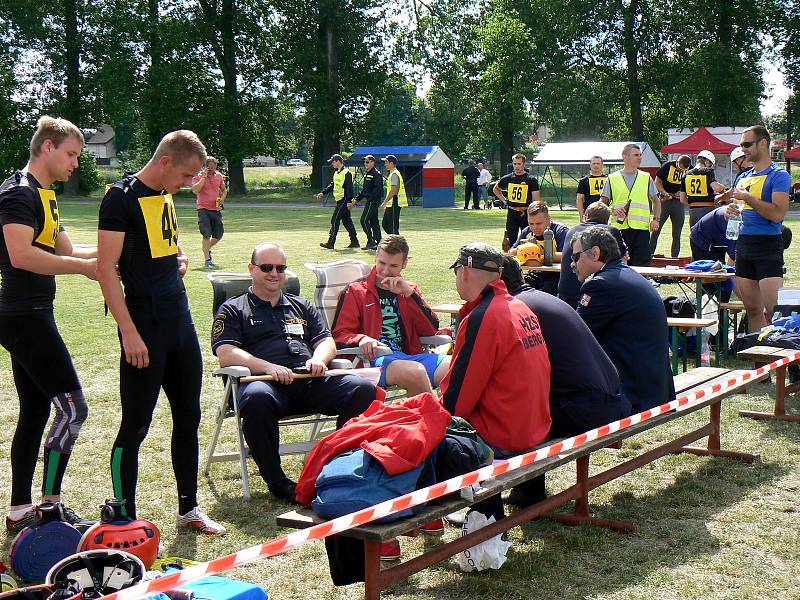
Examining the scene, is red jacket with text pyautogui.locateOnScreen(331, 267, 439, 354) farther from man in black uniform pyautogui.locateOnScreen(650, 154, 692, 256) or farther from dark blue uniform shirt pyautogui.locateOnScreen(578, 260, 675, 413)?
man in black uniform pyautogui.locateOnScreen(650, 154, 692, 256)

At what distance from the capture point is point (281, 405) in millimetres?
5066

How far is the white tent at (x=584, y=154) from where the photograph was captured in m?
33.0

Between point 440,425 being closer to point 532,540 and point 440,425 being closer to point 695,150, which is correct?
point 532,540

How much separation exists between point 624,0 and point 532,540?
43782 millimetres

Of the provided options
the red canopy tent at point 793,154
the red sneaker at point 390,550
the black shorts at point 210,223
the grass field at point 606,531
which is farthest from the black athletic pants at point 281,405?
the red canopy tent at point 793,154

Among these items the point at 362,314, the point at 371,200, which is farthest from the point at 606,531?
the point at 371,200

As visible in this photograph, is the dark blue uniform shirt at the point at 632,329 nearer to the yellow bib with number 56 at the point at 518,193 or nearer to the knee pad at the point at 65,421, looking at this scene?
Result: the knee pad at the point at 65,421

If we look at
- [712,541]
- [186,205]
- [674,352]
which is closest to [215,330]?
[712,541]

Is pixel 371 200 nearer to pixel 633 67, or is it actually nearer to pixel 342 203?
pixel 342 203

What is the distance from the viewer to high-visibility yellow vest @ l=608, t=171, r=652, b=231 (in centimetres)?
983

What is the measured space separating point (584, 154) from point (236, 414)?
30166 millimetres

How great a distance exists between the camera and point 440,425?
362cm

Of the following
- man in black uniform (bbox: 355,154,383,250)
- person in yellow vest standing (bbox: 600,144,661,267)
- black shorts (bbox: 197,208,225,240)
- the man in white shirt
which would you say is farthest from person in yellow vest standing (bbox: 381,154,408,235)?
the man in white shirt

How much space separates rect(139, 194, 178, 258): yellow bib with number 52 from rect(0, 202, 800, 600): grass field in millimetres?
1380
